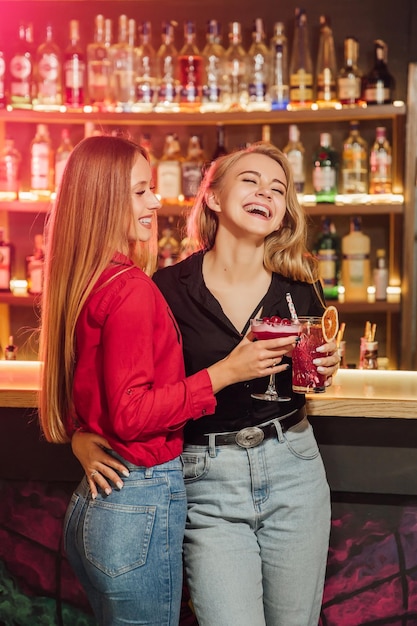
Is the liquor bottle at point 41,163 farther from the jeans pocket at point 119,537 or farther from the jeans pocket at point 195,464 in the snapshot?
the jeans pocket at point 119,537

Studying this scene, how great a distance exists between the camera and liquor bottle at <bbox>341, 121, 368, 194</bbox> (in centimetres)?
372

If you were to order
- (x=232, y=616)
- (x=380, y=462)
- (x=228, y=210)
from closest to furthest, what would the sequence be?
(x=232, y=616)
(x=228, y=210)
(x=380, y=462)

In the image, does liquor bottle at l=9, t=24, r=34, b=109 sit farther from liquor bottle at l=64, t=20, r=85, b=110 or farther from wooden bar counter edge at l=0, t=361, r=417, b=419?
wooden bar counter edge at l=0, t=361, r=417, b=419

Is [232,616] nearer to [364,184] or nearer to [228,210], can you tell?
[228,210]

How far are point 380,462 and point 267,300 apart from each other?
58cm

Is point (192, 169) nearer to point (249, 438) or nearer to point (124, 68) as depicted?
point (124, 68)

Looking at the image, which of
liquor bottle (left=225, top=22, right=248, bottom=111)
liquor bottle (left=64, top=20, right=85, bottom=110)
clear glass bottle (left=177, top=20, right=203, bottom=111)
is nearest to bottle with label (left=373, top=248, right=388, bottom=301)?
liquor bottle (left=225, top=22, right=248, bottom=111)

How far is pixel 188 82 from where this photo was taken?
3.71m

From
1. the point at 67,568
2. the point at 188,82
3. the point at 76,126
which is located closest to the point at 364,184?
the point at 188,82

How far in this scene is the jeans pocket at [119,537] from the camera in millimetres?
1524

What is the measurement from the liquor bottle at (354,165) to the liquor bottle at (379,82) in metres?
0.14

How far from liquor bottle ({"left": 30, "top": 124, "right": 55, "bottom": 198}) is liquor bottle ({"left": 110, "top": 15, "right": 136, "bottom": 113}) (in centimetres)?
37

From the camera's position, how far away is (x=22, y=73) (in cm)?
378

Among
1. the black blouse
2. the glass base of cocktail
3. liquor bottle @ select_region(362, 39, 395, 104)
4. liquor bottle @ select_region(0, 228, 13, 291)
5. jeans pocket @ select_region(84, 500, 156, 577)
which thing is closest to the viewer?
jeans pocket @ select_region(84, 500, 156, 577)
